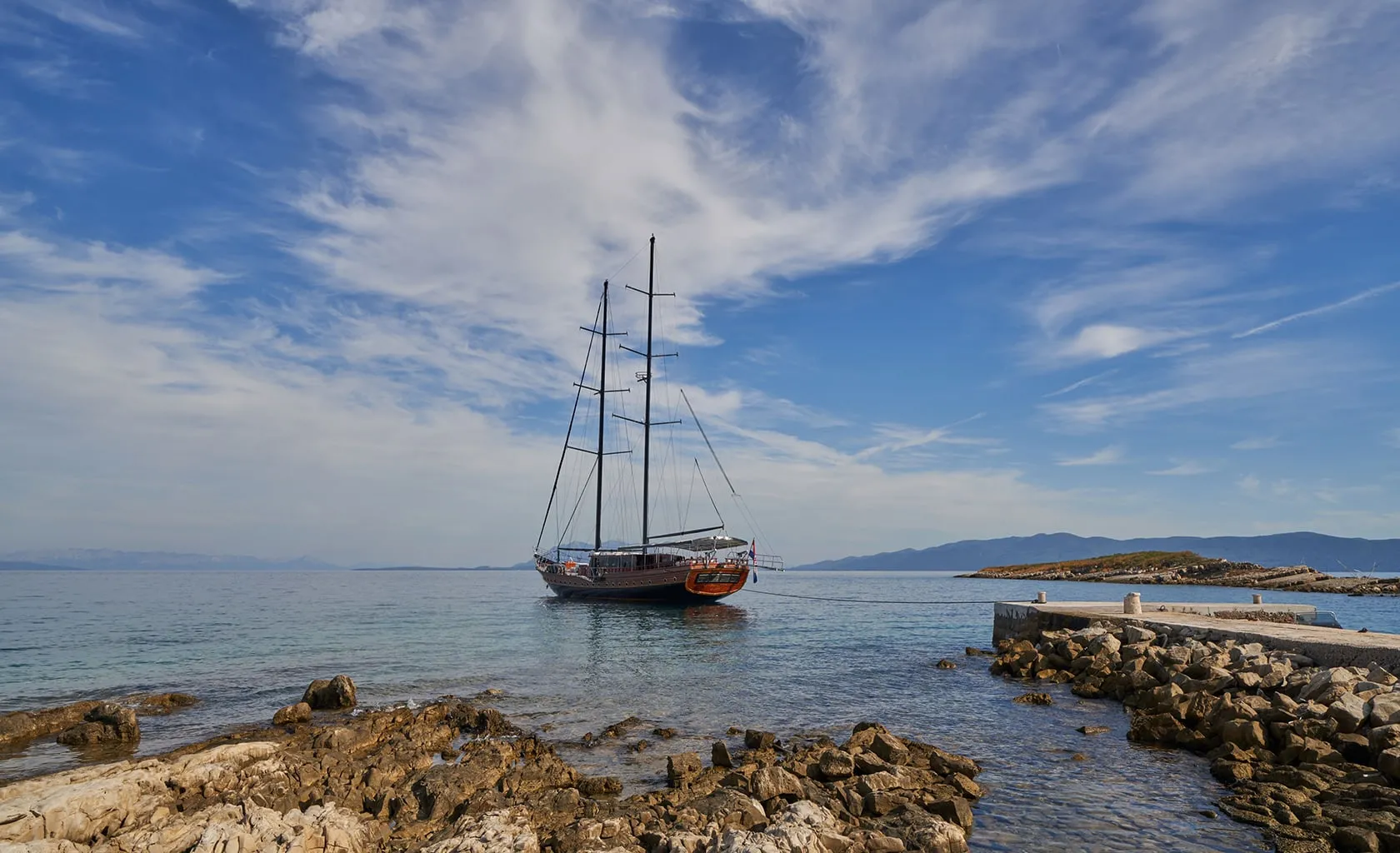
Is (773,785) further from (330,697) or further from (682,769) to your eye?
(330,697)

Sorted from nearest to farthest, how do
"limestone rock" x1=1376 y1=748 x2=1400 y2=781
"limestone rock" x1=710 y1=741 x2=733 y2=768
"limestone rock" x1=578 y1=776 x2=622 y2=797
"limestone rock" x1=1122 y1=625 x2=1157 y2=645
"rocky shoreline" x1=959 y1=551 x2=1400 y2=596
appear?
"limestone rock" x1=1376 y1=748 x2=1400 y2=781 → "limestone rock" x1=578 y1=776 x2=622 y2=797 → "limestone rock" x1=710 y1=741 x2=733 y2=768 → "limestone rock" x1=1122 y1=625 x2=1157 y2=645 → "rocky shoreline" x1=959 y1=551 x2=1400 y2=596

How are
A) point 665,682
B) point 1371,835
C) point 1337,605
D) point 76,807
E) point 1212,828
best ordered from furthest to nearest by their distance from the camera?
point 1337,605 → point 665,682 → point 1212,828 → point 76,807 → point 1371,835

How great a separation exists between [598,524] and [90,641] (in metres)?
38.3

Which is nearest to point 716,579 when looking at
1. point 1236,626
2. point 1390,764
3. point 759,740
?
point 1236,626

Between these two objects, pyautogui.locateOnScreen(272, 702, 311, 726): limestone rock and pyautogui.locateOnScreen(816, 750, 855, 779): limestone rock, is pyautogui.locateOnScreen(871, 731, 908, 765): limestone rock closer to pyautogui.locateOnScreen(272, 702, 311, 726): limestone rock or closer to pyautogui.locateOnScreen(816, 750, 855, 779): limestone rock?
pyautogui.locateOnScreen(816, 750, 855, 779): limestone rock

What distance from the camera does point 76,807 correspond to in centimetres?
926

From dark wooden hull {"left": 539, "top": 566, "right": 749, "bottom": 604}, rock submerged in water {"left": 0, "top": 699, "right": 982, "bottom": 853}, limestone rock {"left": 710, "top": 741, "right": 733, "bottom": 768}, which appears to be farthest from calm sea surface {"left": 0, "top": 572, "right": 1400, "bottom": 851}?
dark wooden hull {"left": 539, "top": 566, "right": 749, "bottom": 604}

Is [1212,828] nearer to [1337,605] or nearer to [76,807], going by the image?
[76,807]

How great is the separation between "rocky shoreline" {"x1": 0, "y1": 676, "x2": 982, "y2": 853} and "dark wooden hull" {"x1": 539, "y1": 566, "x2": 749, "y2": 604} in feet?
131

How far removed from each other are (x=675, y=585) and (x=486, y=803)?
44143 millimetres

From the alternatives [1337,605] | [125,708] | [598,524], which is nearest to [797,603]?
[598,524]

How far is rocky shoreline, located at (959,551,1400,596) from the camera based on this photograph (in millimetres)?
72688

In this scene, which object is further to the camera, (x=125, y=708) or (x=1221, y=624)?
(x=1221, y=624)

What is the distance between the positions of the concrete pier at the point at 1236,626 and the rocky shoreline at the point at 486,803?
37.2 feet
